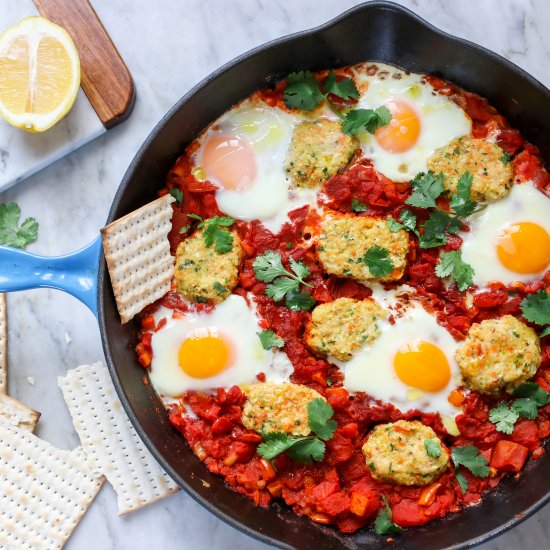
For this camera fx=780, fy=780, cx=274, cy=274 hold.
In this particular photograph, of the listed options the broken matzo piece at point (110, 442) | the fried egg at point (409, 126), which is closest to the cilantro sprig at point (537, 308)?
the fried egg at point (409, 126)

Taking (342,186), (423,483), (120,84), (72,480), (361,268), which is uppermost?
(120,84)

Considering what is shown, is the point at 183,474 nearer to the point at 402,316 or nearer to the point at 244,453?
the point at 244,453

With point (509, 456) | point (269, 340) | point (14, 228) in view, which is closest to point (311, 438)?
point (269, 340)

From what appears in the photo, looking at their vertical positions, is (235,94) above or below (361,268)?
above

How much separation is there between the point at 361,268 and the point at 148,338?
1510 millimetres

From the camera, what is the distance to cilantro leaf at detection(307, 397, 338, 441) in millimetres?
4965

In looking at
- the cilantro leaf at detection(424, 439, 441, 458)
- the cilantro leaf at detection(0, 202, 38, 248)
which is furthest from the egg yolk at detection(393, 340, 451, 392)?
the cilantro leaf at detection(0, 202, 38, 248)

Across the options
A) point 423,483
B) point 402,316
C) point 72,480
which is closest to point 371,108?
point 402,316

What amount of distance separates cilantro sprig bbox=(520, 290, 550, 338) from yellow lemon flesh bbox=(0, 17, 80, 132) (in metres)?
3.39

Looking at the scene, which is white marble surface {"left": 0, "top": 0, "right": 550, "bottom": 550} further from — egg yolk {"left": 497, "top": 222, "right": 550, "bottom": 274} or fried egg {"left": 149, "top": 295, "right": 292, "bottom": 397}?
egg yolk {"left": 497, "top": 222, "right": 550, "bottom": 274}

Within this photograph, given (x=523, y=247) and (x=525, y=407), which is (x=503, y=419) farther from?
(x=523, y=247)

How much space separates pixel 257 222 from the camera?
5.31 meters

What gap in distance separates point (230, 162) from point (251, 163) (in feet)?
0.47

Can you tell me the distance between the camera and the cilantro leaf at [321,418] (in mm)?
4965
